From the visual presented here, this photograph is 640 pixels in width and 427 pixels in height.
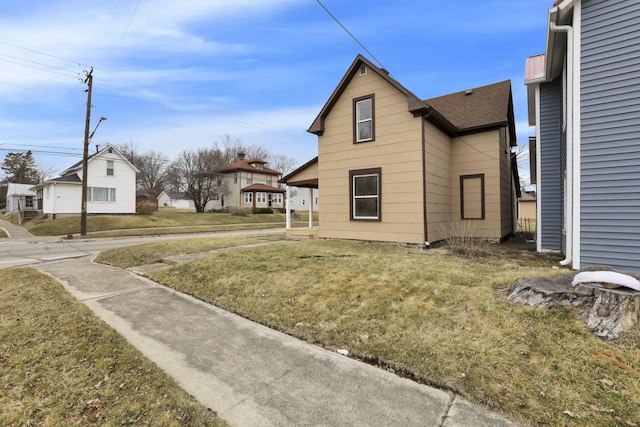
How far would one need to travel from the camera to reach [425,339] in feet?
11.0

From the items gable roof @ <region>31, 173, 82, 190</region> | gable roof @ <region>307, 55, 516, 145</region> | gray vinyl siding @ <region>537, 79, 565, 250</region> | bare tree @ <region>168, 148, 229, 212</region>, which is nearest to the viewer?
gray vinyl siding @ <region>537, 79, 565, 250</region>

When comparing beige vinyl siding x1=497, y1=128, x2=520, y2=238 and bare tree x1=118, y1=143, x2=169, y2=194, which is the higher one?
bare tree x1=118, y1=143, x2=169, y2=194

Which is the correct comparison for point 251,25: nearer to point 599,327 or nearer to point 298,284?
point 298,284

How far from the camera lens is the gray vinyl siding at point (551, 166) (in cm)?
868

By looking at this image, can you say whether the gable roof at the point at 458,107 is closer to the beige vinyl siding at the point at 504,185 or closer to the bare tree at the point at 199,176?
the beige vinyl siding at the point at 504,185

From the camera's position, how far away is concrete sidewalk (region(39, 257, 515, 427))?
7.48ft

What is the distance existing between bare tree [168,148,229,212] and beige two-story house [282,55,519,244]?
2784 centimetres

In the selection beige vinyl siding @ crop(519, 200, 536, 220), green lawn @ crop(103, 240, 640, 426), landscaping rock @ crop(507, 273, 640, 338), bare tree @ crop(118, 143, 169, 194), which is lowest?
green lawn @ crop(103, 240, 640, 426)

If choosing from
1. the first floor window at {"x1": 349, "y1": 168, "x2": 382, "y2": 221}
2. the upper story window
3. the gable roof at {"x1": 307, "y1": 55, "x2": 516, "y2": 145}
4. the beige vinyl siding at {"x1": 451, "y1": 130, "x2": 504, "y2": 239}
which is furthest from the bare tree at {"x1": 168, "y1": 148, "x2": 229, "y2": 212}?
the beige vinyl siding at {"x1": 451, "y1": 130, "x2": 504, "y2": 239}

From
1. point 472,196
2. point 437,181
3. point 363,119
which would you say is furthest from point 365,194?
point 472,196

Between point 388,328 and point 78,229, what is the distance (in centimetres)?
2616

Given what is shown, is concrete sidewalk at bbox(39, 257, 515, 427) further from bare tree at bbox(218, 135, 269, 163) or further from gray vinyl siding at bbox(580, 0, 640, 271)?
bare tree at bbox(218, 135, 269, 163)

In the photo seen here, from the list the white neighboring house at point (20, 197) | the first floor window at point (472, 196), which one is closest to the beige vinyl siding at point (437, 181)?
the first floor window at point (472, 196)

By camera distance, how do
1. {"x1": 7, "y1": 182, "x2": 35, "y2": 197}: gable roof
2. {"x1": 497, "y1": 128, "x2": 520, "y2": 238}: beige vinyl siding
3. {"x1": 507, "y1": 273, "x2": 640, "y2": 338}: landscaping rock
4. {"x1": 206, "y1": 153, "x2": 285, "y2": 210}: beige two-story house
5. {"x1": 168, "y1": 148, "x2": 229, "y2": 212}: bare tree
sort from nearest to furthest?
1. {"x1": 507, "y1": 273, "x2": 640, "y2": 338}: landscaping rock
2. {"x1": 497, "y1": 128, "x2": 520, "y2": 238}: beige vinyl siding
3. {"x1": 168, "y1": 148, "x2": 229, "y2": 212}: bare tree
4. {"x1": 206, "y1": 153, "x2": 285, "y2": 210}: beige two-story house
5. {"x1": 7, "y1": 182, "x2": 35, "y2": 197}: gable roof
